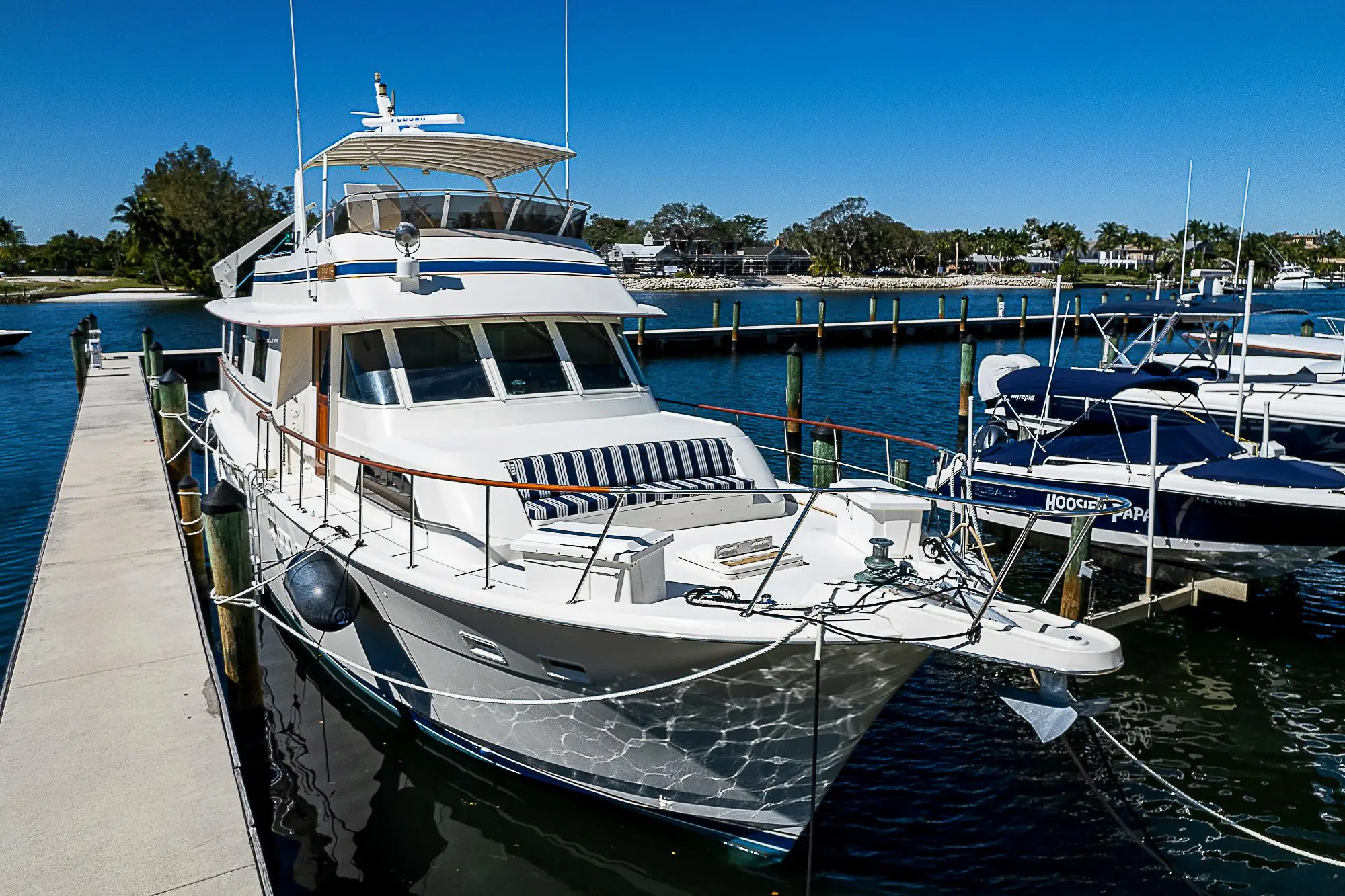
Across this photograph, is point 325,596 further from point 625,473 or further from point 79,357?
point 79,357

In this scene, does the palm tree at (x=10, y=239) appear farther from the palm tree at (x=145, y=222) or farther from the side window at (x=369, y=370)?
the side window at (x=369, y=370)

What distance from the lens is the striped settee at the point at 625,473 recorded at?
7.17m

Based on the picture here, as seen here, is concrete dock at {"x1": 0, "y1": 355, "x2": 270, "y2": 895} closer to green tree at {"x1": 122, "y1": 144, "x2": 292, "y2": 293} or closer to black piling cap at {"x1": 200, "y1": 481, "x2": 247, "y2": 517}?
black piling cap at {"x1": 200, "y1": 481, "x2": 247, "y2": 517}

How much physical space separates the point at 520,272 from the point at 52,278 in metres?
113

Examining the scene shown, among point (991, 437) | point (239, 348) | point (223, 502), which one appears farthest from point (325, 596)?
point (991, 437)

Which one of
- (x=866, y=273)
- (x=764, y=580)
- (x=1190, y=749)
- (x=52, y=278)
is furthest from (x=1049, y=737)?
(x=866, y=273)

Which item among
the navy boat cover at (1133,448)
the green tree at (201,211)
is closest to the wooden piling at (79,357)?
the navy boat cover at (1133,448)

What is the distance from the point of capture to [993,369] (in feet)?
67.7

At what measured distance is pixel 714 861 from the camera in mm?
6715

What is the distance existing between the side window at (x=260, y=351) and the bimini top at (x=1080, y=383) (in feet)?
37.4

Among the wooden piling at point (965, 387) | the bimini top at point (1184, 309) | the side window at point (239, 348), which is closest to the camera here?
the side window at point (239, 348)

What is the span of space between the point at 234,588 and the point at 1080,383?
486 inches

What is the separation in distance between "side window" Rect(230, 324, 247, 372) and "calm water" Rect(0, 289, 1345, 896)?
374cm

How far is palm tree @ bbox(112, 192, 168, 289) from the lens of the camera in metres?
81.2
